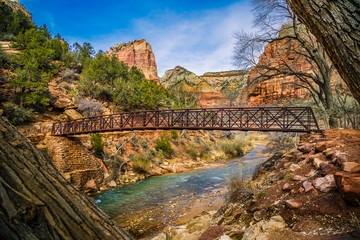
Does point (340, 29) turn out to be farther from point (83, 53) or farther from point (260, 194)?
point (83, 53)

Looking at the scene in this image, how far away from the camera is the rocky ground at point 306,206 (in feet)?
9.37

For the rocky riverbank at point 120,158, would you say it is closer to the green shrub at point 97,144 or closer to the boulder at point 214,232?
the green shrub at point 97,144

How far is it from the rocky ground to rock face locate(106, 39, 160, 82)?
74.1m

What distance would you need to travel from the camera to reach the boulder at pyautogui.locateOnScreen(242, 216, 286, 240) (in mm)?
3208

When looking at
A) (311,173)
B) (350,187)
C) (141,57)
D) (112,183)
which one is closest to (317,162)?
(311,173)

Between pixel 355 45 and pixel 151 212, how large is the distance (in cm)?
825

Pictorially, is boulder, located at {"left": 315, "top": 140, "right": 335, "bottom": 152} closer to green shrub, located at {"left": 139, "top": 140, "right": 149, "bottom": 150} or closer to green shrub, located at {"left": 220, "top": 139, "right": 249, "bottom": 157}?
green shrub, located at {"left": 139, "top": 140, "right": 149, "bottom": 150}

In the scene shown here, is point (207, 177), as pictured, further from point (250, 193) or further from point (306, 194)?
point (306, 194)

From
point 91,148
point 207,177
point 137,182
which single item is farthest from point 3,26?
point 207,177

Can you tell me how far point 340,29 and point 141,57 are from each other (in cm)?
8215

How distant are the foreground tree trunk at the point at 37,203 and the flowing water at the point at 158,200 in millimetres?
5490

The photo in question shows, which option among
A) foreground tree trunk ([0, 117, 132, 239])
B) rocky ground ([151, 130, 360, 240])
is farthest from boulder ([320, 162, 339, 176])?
foreground tree trunk ([0, 117, 132, 239])

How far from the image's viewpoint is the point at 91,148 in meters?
14.5

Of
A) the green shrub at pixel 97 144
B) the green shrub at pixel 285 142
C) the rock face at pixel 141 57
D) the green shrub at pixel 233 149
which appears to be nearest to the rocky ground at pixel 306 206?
the green shrub at pixel 285 142
